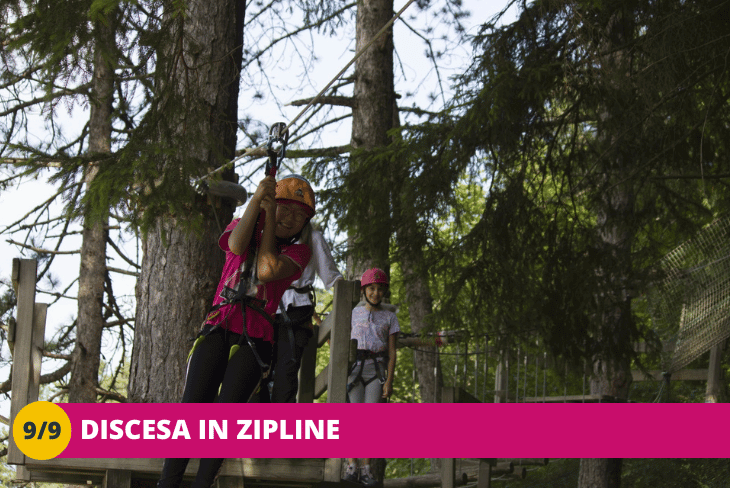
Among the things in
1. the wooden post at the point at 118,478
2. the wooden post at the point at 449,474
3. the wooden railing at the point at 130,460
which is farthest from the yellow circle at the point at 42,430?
the wooden post at the point at 449,474

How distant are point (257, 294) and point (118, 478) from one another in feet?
4.05

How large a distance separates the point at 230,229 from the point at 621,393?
7.60 meters

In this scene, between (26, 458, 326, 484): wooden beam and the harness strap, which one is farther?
the harness strap

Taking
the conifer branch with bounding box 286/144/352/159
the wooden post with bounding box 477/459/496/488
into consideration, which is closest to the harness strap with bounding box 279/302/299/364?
the wooden post with bounding box 477/459/496/488

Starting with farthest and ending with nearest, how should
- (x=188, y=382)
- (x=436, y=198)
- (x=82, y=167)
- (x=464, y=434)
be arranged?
(x=436, y=198), (x=82, y=167), (x=464, y=434), (x=188, y=382)

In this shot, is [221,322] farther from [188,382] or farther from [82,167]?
[82,167]

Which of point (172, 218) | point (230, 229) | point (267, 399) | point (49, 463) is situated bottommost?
point (49, 463)

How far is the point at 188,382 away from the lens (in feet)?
11.2

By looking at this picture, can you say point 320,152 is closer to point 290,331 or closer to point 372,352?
point 372,352

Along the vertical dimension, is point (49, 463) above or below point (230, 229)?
below

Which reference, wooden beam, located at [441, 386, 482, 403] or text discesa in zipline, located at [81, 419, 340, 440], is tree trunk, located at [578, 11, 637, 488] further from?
text discesa in zipline, located at [81, 419, 340, 440]

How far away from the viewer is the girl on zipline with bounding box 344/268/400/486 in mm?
5906

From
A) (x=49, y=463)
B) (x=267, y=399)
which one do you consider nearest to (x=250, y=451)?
(x=267, y=399)

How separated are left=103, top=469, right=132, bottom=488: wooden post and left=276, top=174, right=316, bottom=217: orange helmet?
4.98 ft
